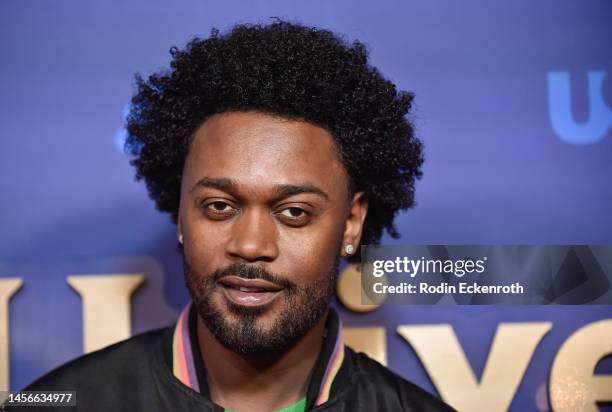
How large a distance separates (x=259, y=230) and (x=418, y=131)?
2.97 feet

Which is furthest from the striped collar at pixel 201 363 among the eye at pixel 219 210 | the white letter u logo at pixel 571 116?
the white letter u logo at pixel 571 116

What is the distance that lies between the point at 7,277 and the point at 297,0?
1.40 metres

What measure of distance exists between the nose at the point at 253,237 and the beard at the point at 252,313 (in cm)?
3

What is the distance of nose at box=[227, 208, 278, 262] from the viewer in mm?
1536

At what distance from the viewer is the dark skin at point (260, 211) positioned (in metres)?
1.57

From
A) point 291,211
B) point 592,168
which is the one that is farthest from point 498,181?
point 291,211

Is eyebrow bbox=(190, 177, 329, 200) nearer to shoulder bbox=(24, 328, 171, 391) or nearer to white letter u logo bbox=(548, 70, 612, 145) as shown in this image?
shoulder bbox=(24, 328, 171, 391)

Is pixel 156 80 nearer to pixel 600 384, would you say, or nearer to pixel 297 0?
pixel 297 0

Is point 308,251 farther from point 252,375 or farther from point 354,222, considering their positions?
point 252,375

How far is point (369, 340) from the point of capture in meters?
2.31

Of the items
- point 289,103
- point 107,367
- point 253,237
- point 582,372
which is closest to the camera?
point 253,237

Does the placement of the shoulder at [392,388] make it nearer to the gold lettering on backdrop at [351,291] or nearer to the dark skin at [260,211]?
the dark skin at [260,211]

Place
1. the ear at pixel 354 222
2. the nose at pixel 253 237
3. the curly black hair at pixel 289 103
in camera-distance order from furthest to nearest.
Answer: the ear at pixel 354 222
the curly black hair at pixel 289 103
the nose at pixel 253 237

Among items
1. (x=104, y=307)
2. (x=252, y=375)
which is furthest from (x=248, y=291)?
(x=104, y=307)
